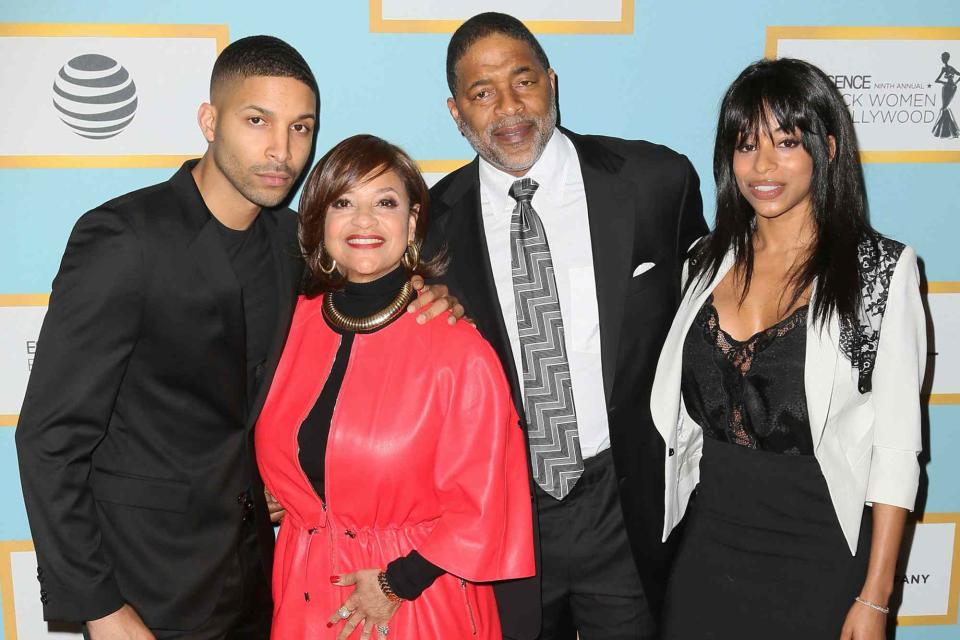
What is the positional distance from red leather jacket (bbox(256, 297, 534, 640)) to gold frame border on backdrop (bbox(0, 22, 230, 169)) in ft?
3.94

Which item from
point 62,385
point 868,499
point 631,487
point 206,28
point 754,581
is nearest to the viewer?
point 62,385

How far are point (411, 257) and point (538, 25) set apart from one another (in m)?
1.13

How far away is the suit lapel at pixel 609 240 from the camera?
2.37m

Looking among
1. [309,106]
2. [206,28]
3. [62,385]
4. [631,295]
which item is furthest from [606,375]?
[206,28]

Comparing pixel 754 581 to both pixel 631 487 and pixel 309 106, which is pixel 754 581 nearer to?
pixel 631 487

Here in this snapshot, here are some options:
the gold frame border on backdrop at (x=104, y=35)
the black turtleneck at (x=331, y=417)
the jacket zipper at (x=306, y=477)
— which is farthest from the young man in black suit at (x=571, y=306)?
the gold frame border on backdrop at (x=104, y=35)

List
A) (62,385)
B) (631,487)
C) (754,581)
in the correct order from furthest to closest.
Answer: (631,487) → (754,581) → (62,385)

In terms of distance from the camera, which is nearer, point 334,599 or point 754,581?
point 334,599

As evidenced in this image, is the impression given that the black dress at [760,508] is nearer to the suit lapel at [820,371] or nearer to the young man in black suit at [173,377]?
the suit lapel at [820,371]

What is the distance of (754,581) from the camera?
2156 mm

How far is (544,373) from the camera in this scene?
7.68 feet

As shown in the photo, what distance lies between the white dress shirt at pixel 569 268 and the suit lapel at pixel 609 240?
3cm

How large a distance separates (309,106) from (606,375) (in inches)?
45.7

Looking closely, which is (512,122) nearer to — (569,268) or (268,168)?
(569,268)
